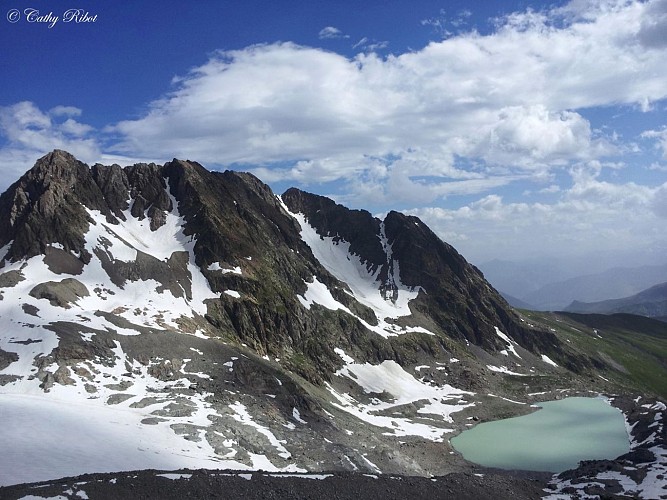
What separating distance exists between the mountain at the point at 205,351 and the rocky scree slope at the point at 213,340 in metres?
0.47

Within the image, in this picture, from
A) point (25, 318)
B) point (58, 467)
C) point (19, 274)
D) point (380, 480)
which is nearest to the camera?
point (58, 467)

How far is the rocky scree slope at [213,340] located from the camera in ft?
244

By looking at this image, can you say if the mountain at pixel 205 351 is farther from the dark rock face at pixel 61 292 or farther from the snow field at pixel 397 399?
the snow field at pixel 397 399

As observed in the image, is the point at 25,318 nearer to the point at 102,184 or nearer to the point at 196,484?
the point at 196,484

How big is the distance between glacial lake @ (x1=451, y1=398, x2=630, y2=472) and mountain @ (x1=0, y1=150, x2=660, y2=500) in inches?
221

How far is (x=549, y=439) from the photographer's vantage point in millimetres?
106062

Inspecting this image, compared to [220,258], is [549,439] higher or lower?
lower

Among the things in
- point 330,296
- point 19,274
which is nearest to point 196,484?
point 19,274

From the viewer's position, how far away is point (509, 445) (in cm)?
10188

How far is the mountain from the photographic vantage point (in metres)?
66.1

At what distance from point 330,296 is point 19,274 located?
97.0m

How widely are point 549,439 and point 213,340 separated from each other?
248 feet

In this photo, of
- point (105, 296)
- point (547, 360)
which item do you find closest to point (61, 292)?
point (105, 296)

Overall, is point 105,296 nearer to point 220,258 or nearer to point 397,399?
point 220,258
